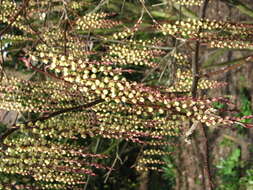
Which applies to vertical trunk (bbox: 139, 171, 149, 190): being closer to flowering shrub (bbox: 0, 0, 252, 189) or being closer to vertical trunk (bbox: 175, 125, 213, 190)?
vertical trunk (bbox: 175, 125, 213, 190)

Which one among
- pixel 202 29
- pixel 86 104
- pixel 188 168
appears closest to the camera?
pixel 86 104

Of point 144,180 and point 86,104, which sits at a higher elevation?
point 86,104

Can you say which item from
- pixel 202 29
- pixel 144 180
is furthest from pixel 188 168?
pixel 202 29

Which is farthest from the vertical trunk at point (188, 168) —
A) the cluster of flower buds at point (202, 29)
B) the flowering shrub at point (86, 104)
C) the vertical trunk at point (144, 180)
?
the cluster of flower buds at point (202, 29)

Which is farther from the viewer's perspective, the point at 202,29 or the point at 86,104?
the point at 202,29

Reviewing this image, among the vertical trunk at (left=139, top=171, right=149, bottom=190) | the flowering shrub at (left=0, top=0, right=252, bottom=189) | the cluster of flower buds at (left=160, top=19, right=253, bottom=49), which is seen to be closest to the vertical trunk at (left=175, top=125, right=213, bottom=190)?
the vertical trunk at (left=139, top=171, right=149, bottom=190)

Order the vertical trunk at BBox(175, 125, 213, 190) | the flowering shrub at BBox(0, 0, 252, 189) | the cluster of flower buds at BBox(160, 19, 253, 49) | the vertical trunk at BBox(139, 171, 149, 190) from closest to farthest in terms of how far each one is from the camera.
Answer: the flowering shrub at BBox(0, 0, 252, 189) → the cluster of flower buds at BBox(160, 19, 253, 49) → the vertical trunk at BBox(175, 125, 213, 190) → the vertical trunk at BBox(139, 171, 149, 190)

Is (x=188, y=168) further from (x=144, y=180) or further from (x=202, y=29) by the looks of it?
(x=202, y=29)

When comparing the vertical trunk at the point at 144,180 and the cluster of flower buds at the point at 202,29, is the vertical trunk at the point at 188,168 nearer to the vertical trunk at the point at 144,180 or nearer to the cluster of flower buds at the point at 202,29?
the vertical trunk at the point at 144,180

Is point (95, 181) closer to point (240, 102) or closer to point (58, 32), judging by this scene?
point (240, 102)

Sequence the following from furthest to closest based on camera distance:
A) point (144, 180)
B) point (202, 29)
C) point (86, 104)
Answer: point (144, 180) → point (202, 29) → point (86, 104)

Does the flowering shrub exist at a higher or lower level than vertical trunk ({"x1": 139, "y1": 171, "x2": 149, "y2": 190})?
higher
